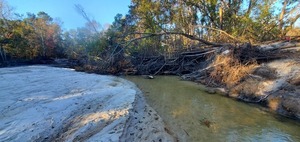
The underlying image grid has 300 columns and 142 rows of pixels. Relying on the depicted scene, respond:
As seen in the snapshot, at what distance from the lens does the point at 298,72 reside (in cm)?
534

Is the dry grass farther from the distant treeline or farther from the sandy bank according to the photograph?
the sandy bank

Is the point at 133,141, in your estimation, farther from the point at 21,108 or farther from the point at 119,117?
the point at 21,108

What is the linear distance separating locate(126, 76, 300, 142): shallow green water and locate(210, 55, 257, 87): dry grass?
1.52 m

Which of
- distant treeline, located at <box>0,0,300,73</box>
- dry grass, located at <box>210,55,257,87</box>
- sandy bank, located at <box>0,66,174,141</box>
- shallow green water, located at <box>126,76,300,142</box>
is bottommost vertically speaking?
shallow green water, located at <box>126,76,300,142</box>

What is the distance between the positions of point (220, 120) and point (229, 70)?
3.86 meters

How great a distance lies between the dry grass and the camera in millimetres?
6922

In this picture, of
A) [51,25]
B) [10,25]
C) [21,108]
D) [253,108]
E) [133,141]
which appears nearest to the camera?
[133,141]

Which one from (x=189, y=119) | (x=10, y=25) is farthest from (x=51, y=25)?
(x=189, y=119)

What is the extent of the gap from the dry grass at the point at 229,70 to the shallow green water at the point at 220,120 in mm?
1524

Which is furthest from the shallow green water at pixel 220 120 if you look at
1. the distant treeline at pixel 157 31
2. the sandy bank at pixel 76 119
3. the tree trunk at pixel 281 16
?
the tree trunk at pixel 281 16

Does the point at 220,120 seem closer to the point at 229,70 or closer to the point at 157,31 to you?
the point at 229,70

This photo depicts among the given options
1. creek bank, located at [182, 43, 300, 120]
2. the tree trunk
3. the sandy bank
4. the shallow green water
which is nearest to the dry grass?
creek bank, located at [182, 43, 300, 120]

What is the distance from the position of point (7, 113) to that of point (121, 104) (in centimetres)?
233

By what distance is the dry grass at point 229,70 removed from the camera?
692cm
